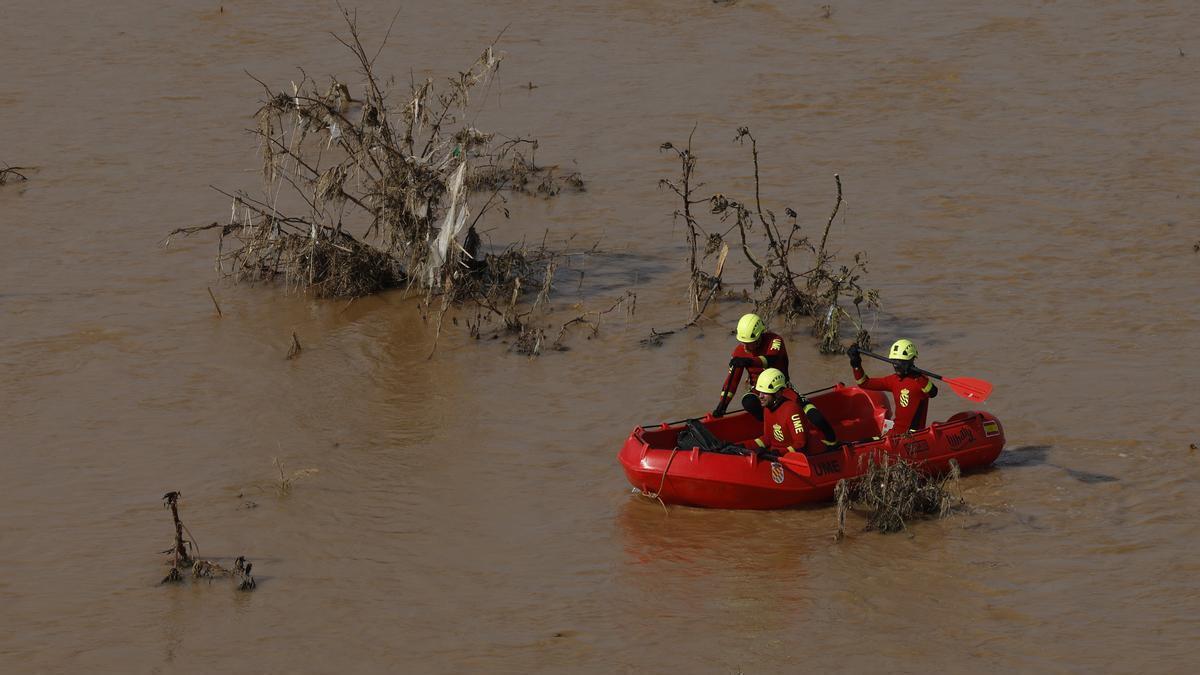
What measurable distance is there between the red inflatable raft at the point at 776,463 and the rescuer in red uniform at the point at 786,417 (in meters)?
0.11

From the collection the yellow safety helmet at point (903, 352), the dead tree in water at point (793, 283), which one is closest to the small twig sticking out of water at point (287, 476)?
the dead tree in water at point (793, 283)

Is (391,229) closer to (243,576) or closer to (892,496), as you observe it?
(243,576)

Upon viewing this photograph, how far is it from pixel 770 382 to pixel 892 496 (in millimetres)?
1261

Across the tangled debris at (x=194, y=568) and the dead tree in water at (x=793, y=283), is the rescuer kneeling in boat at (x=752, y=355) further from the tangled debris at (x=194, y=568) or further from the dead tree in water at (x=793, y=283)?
the tangled debris at (x=194, y=568)

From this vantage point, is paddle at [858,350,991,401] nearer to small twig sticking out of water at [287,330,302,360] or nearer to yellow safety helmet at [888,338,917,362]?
yellow safety helmet at [888,338,917,362]

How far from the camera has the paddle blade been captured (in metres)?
12.4

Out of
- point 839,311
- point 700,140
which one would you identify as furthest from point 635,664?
point 700,140

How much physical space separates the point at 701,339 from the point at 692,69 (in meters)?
8.36

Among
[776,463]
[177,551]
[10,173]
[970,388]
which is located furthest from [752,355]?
[10,173]

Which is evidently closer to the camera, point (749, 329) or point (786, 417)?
point (786, 417)

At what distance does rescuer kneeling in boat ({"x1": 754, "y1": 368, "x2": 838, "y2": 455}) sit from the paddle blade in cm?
133

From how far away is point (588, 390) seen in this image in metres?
14.2

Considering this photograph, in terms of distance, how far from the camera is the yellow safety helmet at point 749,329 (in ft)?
41.2

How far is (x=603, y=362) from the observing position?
14.8 metres
